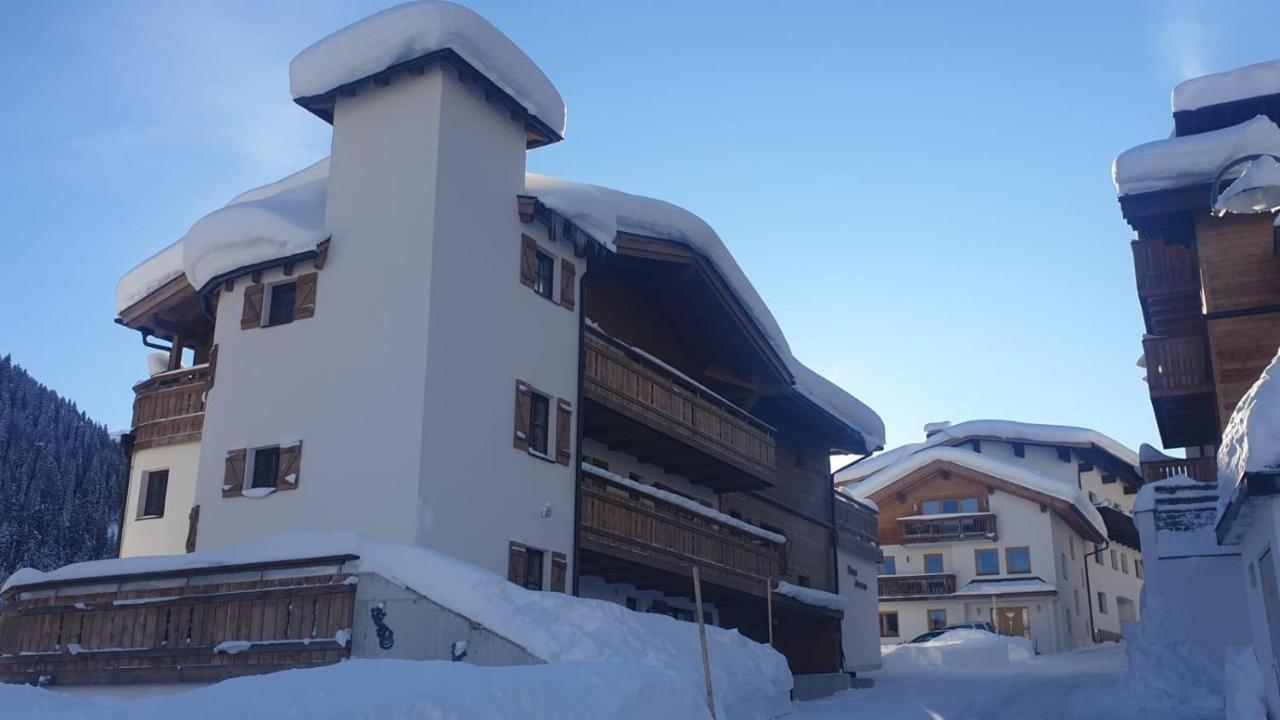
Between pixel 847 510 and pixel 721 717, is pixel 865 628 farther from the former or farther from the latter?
pixel 721 717

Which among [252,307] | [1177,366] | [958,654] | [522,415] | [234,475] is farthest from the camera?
[958,654]

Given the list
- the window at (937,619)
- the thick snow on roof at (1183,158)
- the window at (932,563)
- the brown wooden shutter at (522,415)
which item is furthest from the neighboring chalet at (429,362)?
the window at (932,563)

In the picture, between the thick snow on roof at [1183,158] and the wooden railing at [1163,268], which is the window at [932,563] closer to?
the wooden railing at [1163,268]

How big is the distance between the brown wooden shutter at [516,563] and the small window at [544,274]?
16.4 feet

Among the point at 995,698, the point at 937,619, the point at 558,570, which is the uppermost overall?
the point at 937,619

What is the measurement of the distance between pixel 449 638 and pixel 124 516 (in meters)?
14.3

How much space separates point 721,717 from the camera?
14.6 metres

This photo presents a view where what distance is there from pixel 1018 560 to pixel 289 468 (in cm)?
4128

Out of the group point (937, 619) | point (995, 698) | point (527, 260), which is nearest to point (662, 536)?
point (527, 260)

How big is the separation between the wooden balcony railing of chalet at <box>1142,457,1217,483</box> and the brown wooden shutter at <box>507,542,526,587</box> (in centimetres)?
1618

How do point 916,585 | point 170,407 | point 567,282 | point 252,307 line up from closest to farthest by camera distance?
1. point 252,307
2. point 567,282
3. point 170,407
4. point 916,585

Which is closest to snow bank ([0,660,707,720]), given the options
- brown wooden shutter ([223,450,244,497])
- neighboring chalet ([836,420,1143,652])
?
brown wooden shutter ([223,450,244,497])

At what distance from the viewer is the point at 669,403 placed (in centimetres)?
2606

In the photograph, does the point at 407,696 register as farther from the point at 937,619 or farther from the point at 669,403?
the point at 937,619
